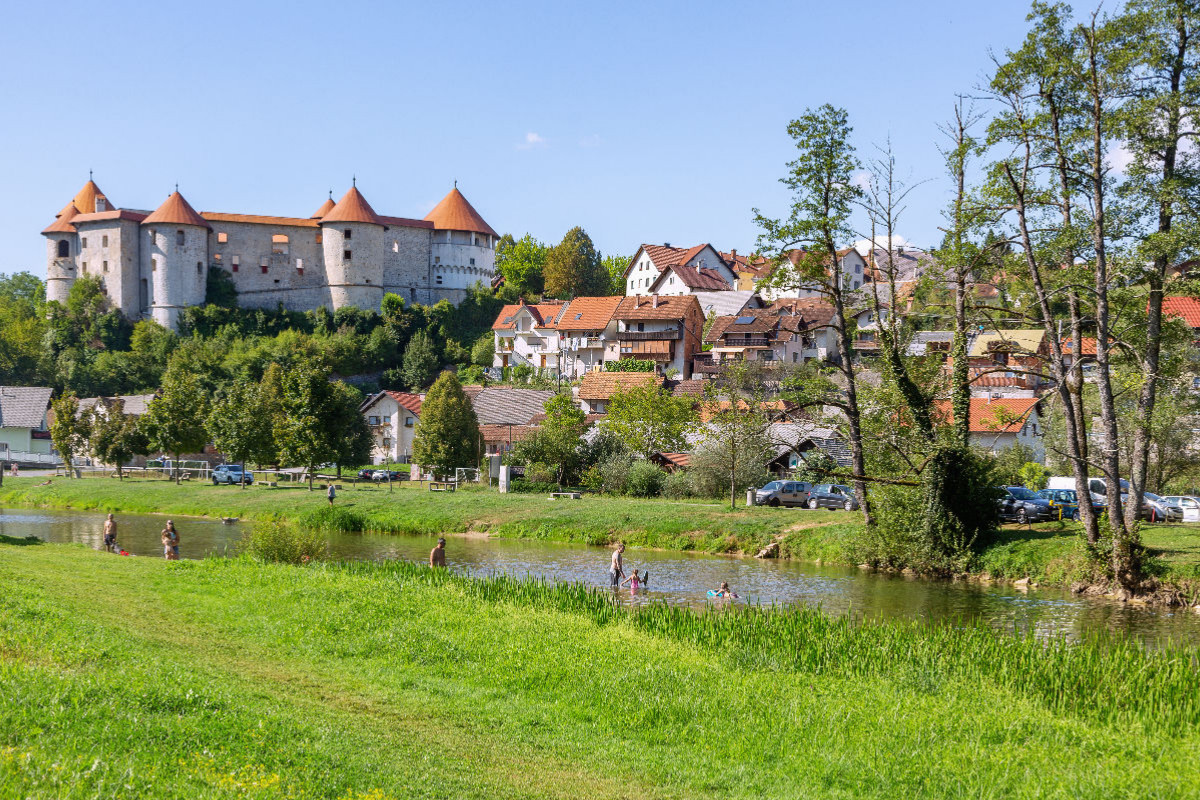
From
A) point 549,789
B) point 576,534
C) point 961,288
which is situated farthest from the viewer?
point 576,534

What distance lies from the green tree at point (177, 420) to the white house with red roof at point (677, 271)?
50731mm

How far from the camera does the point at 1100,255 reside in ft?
82.3

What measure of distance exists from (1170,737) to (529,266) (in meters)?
108

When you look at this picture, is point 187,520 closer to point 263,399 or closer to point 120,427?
point 263,399

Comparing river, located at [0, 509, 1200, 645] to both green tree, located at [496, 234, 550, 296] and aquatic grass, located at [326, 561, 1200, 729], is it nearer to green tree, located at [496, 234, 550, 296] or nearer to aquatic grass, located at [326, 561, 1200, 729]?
aquatic grass, located at [326, 561, 1200, 729]

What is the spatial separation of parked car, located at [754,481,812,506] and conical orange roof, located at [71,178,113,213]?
9118 centimetres

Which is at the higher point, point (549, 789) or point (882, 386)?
point (882, 386)

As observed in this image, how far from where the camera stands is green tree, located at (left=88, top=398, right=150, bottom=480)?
199ft

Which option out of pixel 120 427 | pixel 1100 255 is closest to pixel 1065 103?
pixel 1100 255

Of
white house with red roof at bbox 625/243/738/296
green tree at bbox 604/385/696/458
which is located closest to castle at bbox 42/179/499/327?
white house with red roof at bbox 625/243/738/296

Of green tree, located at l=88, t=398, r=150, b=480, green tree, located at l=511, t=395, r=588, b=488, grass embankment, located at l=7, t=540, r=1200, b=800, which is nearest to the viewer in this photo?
grass embankment, located at l=7, t=540, r=1200, b=800

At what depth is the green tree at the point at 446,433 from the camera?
177 feet

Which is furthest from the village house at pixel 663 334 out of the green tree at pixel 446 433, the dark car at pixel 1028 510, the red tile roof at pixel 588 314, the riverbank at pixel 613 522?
the dark car at pixel 1028 510

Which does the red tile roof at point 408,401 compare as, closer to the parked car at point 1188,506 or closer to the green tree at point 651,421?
the green tree at point 651,421
